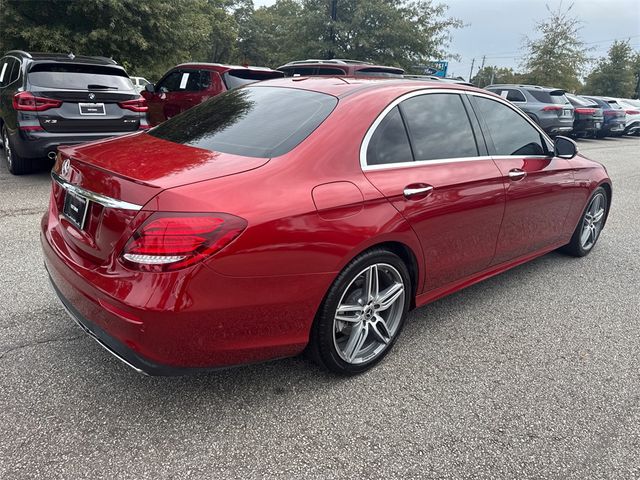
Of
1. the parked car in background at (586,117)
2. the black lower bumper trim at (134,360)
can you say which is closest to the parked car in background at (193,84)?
the black lower bumper trim at (134,360)

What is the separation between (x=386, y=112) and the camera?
9.15 ft

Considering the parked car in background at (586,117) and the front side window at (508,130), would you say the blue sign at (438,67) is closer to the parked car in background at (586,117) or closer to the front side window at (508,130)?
the parked car in background at (586,117)

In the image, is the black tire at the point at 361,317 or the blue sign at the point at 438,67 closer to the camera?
the black tire at the point at 361,317

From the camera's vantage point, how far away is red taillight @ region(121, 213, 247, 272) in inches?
76.7

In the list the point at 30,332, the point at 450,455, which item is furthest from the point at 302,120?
the point at 30,332

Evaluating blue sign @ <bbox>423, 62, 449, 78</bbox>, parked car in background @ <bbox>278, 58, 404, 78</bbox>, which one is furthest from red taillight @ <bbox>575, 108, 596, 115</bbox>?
parked car in background @ <bbox>278, 58, 404, 78</bbox>

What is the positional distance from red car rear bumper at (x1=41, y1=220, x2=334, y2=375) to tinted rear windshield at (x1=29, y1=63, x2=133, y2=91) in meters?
4.89

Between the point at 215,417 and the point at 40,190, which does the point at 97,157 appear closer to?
the point at 215,417

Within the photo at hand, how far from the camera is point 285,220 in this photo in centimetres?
214

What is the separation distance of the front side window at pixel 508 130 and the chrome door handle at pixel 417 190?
0.94m

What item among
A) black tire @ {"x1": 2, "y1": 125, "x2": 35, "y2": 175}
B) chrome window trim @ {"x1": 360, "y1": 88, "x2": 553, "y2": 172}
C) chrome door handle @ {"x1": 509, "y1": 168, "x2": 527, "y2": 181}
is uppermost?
chrome window trim @ {"x1": 360, "y1": 88, "x2": 553, "y2": 172}

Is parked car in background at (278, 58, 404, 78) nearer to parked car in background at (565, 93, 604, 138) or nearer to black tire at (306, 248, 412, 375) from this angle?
black tire at (306, 248, 412, 375)

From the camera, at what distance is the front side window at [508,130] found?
3502 millimetres

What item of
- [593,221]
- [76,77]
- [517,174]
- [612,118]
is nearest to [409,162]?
[517,174]
